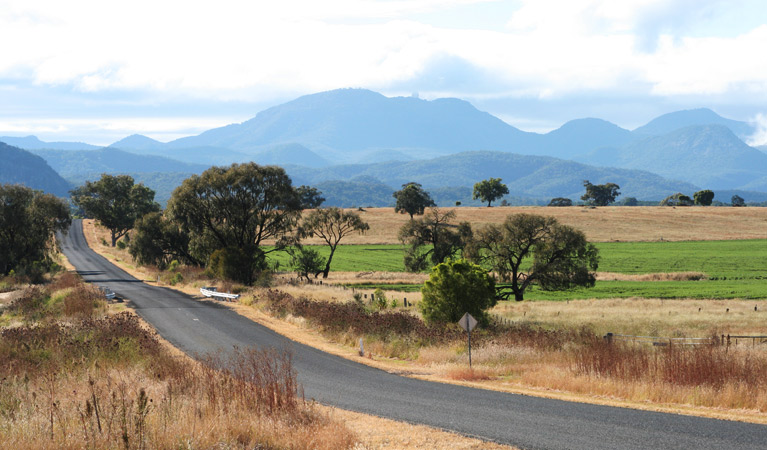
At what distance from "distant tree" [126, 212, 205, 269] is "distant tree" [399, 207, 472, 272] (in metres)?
24.6

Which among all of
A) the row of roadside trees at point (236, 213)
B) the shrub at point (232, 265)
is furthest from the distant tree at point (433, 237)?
the shrub at point (232, 265)

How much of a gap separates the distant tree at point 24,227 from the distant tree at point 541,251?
4642 cm

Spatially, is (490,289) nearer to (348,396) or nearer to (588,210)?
(348,396)

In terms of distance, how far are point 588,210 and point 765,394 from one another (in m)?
136

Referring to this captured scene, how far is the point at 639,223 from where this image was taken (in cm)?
12244

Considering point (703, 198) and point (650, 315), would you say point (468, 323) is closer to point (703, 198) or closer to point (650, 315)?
point (650, 315)

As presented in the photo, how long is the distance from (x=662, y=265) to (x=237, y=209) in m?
53.3

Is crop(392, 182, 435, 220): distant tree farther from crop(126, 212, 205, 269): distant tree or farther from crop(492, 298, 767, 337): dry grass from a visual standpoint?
crop(492, 298, 767, 337): dry grass

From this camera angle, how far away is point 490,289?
3148cm

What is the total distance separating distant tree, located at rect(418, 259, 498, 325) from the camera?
2991cm

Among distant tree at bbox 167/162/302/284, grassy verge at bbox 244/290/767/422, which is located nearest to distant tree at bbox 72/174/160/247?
distant tree at bbox 167/162/302/284

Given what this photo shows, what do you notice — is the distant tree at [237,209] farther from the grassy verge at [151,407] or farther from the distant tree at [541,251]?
the grassy verge at [151,407]

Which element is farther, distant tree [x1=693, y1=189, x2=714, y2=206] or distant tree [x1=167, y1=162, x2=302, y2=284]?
distant tree [x1=693, y1=189, x2=714, y2=206]

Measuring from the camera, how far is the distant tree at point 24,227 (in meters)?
62.4
